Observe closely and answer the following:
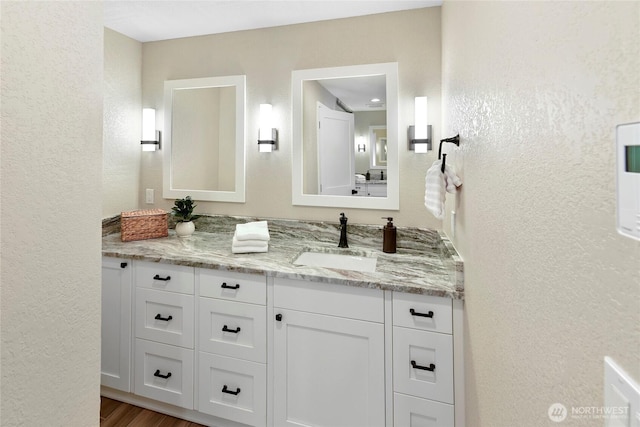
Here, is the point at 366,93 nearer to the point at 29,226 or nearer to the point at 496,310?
the point at 496,310

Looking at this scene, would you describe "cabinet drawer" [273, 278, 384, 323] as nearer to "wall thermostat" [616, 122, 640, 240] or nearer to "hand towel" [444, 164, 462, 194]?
"hand towel" [444, 164, 462, 194]

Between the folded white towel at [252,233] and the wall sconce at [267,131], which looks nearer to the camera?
the folded white towel at [252,233]

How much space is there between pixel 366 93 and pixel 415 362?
5.28 ft

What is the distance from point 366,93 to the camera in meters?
2.13

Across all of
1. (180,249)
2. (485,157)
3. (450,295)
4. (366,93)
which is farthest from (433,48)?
(180,249)

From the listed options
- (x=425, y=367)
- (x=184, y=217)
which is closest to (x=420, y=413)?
(x=425, y=367)

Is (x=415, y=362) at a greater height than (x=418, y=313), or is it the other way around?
(x=418, y=313)

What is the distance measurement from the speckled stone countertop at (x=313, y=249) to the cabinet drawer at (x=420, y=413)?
1.57 ft

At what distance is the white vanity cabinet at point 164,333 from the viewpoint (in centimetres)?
176

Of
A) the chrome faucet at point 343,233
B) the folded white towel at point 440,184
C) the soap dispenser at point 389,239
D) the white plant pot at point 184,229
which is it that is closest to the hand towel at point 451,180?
the folded white towel at point 440,184

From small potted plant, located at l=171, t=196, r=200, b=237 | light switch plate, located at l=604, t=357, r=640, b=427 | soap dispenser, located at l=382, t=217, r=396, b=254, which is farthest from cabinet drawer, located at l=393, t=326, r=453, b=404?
small potted plant, located at l=171, t=196, r=200, b=237

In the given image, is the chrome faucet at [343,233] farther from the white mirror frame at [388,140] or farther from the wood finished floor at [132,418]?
the wood finished floor at [132,418]

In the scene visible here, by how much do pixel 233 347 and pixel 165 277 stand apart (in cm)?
55

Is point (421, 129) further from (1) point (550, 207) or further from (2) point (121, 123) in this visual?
A: (2) point (121, 123)
